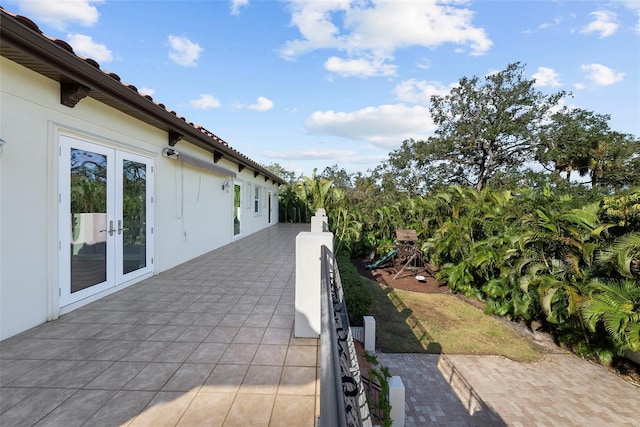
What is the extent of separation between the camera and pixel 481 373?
6199 mm

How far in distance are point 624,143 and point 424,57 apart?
13.9 metres

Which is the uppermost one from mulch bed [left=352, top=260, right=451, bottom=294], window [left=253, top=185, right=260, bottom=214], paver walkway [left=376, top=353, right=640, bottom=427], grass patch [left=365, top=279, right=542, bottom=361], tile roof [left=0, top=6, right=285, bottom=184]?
tile roof [left=0, top=6, right=285, bottom=184]

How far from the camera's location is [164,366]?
121 inches

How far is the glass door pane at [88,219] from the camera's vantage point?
4.49 m

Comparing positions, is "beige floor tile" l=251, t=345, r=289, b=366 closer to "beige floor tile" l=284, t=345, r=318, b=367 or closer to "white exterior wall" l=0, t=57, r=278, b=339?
"beige floor tile" l=284, t=345, r=318, b=367

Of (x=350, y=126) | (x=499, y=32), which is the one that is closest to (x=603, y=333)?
(x=499, y=32)

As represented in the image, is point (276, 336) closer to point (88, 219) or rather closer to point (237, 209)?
point (88, 219)

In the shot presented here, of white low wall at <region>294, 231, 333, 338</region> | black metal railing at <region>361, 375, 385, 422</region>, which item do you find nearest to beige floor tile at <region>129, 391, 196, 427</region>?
white low wall at <region>294, 231, 333, 338</region>

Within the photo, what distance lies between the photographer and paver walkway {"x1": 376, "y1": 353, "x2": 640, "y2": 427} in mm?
5016

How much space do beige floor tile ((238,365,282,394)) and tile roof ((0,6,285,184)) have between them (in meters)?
3.82

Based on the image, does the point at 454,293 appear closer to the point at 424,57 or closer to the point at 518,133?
the point at 424,57

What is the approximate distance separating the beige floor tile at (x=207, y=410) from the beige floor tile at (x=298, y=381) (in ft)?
1.48

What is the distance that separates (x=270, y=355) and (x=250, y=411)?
2.78ft

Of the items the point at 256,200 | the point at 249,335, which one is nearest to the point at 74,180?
the point at 249,335
